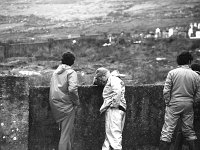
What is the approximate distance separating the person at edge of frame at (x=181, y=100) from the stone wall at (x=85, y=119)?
61 centimetres

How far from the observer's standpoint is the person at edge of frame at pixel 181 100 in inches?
169

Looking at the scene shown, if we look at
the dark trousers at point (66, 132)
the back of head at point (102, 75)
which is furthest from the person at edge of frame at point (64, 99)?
the back of head at point (102, 75)

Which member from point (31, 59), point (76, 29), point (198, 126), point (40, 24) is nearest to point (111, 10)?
point (76, 29)

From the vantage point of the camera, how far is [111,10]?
3600 cm

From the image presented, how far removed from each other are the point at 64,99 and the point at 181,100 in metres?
1.57

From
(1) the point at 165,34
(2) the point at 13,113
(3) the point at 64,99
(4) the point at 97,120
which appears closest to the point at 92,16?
(1) the point at 165,34

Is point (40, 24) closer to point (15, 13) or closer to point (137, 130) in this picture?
point (15, 13)

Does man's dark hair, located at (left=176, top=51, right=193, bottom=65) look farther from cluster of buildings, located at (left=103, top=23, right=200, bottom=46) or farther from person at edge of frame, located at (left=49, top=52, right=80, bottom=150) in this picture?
cluster of buildings, located at (left=103, top=23, right=200, bottom=46)

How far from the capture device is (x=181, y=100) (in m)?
4.27

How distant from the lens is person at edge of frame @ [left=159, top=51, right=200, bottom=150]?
4.29 metres

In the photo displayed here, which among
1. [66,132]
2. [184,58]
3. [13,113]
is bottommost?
[66,132]

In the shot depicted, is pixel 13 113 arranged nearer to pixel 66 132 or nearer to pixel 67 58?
pixel 66 132

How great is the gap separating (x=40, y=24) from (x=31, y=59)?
9184 mm

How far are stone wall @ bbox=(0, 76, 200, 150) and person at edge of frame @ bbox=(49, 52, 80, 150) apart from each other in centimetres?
48
